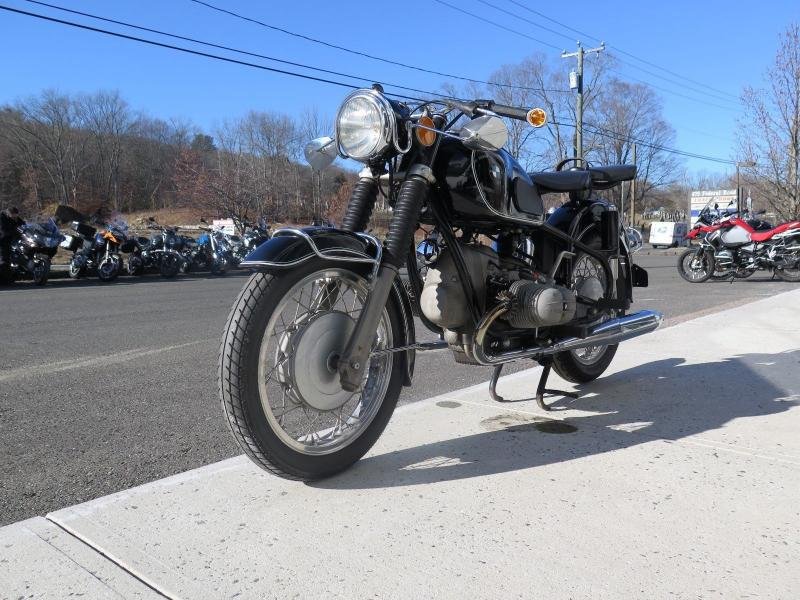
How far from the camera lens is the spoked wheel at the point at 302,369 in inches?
87.3

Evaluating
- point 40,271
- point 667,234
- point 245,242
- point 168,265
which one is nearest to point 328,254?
point 40,271

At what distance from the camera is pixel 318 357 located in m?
2.45

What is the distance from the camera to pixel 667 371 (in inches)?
174

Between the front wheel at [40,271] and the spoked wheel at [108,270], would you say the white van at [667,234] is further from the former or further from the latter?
the front wheel at [40,271]

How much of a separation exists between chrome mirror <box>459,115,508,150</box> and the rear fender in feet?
1.87

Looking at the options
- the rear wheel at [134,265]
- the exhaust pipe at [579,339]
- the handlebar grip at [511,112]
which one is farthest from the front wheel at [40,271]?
the handlebar grip at [511,112]

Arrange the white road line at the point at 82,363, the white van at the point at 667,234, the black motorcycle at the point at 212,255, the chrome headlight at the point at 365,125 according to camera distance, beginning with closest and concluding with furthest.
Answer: the chrome headlight at the point at 365,125
the white road line at the point at 82,363
the black motorcycle at the point at 212,255
the white van at the point at 667,234

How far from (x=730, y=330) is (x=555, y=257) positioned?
3448 millimetres

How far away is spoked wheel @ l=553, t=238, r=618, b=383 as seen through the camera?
3742mm

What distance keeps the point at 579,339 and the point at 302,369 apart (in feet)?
5.08

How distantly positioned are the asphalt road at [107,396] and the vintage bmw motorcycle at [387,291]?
65cm

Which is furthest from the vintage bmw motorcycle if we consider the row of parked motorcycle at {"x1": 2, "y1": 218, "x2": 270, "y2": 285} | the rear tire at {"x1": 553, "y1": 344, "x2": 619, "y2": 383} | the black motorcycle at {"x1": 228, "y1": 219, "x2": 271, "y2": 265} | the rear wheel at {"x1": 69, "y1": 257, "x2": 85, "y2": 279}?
the black motorcycle at {"x1": 228, "y1": 219, "x2": 271, "y2": 265}

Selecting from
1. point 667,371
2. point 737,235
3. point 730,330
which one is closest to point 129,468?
point 667,371

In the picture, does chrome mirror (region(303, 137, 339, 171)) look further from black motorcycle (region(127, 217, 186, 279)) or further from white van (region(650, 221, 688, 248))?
white van (region(650, 221, 688, 248))
